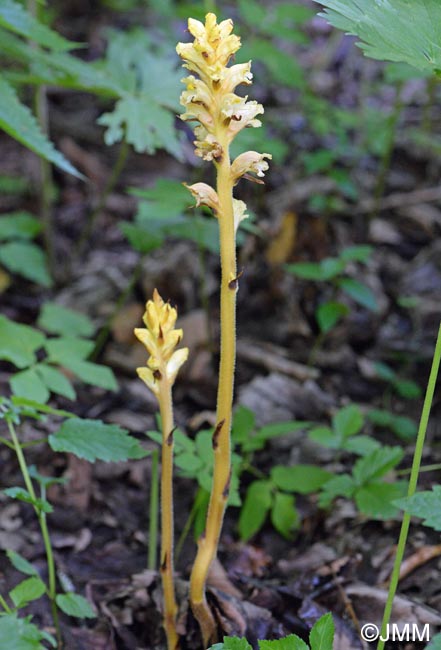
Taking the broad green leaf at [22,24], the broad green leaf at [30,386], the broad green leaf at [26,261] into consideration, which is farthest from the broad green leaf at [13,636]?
the broad green leaf at [26,261]

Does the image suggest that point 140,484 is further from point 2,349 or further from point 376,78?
point 376,78

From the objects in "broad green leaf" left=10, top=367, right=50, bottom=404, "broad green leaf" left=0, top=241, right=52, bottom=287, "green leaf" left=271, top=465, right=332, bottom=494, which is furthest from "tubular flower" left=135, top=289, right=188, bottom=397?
"broad green leaf" left=0, top=241, right=52, bottom=287

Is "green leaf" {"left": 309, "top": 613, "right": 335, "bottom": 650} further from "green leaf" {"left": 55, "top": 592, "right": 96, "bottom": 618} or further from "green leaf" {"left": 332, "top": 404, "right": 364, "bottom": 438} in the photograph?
"green leaf" {"left": 332, "top": 404, "right": 364, "bottom": 438}

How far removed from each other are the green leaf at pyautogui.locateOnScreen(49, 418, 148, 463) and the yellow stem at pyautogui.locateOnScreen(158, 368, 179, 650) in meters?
0.14

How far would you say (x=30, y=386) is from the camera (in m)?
2.17

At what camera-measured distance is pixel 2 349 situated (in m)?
2.25

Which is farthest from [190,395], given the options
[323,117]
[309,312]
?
[323,117]

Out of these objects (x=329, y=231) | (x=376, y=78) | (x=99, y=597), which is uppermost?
(x=376, y=78)

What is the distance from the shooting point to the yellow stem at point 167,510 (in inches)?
58.9

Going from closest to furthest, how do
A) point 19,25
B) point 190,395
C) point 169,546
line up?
point 169,546
point 19,25
point 190,395

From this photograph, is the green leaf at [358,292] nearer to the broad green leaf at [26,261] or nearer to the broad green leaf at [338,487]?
the broad green leaf at [338,487]

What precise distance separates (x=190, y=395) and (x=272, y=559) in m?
0.98

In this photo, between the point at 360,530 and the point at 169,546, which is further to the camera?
the point at 360,530

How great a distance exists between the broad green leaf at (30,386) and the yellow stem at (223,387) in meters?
0.82
